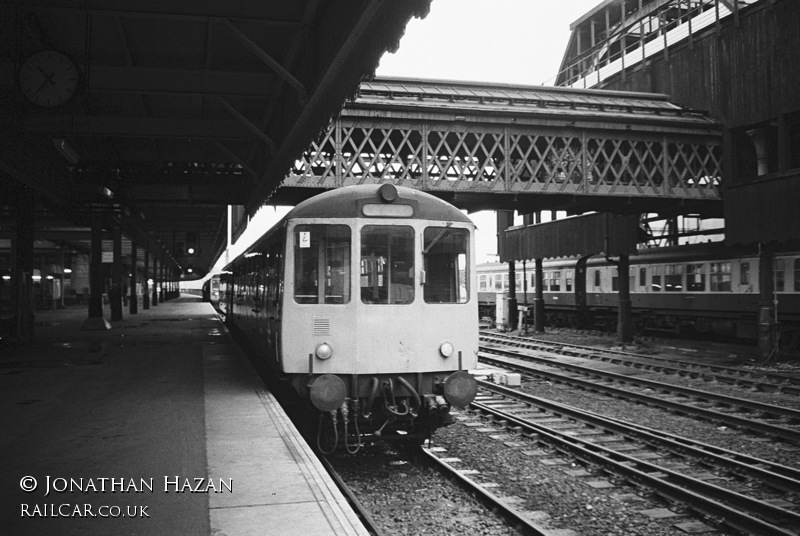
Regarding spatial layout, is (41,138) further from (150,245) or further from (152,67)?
(150,245)

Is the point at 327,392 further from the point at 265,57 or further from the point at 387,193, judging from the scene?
the point at 265,57

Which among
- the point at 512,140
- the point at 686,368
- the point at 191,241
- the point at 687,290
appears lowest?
the point at 686,368

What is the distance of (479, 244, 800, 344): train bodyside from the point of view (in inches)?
790

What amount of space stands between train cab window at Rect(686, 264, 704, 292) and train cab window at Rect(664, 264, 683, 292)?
0.46 m

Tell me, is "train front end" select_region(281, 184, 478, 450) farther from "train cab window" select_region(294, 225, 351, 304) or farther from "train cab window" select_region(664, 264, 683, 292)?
"train cab window" select_region(664, 264, 683, 292)

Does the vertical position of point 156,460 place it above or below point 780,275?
below

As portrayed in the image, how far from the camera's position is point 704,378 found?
49.0 feet

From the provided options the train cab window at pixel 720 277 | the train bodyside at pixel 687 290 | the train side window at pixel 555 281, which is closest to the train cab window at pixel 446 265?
the train bodyside at pixel 687 290

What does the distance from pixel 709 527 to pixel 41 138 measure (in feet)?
48.4

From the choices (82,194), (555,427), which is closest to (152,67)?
(555,427)

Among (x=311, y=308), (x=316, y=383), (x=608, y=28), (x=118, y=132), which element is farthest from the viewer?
(x=608, y=28)

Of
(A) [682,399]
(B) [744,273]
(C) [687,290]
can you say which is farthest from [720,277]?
(A) [682,399]

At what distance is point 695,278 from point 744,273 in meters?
2.08

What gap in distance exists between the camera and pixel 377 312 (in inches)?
302
